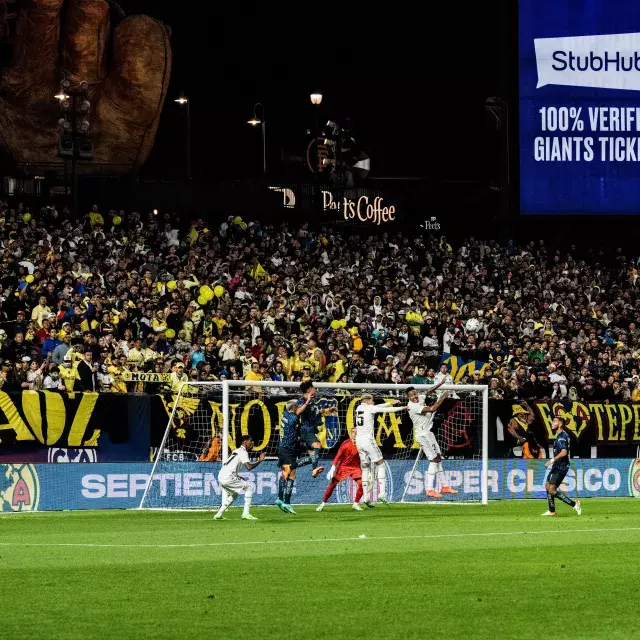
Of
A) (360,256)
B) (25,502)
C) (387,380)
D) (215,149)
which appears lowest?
(25,502)

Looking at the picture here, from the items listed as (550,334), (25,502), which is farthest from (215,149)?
(25,502)

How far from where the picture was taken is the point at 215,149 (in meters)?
64.9

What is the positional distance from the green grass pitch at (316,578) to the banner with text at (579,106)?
20.6 meters

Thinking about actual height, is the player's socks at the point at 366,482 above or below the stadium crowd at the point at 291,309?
below

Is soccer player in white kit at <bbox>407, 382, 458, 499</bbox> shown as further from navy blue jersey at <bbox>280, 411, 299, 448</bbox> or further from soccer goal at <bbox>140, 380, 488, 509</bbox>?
navy blue jersey at <bbox>280, 411, 299, 448</bbox>

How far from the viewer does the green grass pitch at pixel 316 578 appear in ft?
35.8

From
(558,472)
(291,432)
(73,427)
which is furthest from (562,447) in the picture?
(73,427)

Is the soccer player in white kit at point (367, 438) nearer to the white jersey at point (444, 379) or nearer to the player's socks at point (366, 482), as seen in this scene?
the player's socks at point (366, 482)

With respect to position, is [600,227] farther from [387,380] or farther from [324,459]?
[324,459]

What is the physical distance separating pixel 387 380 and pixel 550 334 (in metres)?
9.12

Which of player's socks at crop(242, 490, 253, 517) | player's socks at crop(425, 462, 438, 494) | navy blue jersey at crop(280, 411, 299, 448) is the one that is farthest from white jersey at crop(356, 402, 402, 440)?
player's socks at crop(242, 490, 253, 517)

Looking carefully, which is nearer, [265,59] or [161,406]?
[161,406]

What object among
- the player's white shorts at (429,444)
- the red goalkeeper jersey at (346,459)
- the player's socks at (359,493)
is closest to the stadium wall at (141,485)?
the player's white shorts at (429,444)

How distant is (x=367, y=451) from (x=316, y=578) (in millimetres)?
11023
